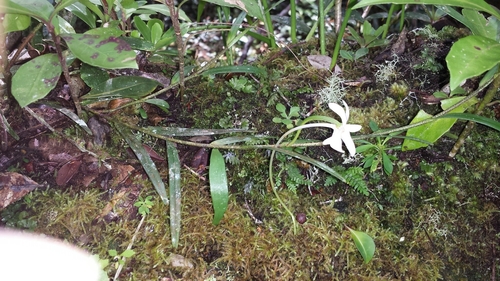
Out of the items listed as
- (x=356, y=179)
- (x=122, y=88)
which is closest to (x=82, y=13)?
(x=122, y=88)

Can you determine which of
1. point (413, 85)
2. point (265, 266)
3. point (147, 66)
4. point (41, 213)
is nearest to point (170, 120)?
point (147, 66)

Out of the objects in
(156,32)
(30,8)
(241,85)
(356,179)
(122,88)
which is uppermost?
(30,8)

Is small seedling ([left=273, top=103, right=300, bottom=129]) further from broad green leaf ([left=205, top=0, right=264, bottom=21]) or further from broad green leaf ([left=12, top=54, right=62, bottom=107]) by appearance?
broad green leaf ([left=12, top=54, right=62, bottom=107])

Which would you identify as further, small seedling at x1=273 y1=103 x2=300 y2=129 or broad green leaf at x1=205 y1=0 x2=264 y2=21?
small seedling at x1=273 y1=103 x2=300 y2=129

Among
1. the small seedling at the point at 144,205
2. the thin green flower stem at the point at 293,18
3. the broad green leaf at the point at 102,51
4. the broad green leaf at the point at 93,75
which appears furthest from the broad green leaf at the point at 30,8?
the thin green flower stem at the point at 293,18

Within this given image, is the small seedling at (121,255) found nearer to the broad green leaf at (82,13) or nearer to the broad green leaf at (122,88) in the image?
the broad green leaf at (122,88)

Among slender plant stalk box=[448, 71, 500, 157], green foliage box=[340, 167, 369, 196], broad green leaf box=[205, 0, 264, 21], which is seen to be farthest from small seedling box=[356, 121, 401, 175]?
broad green leaf box=[205, 0, 264, 21]

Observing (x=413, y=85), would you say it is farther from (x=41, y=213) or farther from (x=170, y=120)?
(x=41, y=213)

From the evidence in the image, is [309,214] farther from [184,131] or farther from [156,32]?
[156,32]
